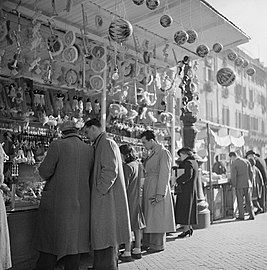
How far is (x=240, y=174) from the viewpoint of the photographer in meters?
9.36

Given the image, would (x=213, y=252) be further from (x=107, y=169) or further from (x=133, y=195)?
(x=107, y=169)

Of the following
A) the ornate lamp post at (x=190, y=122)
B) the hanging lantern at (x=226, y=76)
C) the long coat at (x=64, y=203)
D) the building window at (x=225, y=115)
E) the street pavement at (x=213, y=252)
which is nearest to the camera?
the long coat at (x=64, y=203)

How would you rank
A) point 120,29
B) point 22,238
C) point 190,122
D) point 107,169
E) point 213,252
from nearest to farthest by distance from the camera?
point 107,169
point 22,238
point 213,252
point 120,29
point 190,122

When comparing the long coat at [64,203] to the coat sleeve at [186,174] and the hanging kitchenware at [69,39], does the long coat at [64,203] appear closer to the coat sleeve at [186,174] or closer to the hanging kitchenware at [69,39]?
the coat sleeve at [186,174]

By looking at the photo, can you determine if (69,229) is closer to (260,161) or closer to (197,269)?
(197,269)

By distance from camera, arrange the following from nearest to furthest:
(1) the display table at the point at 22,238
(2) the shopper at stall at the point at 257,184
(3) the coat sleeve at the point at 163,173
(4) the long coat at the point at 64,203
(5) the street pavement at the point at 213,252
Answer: (4) the long coat at the point at 64,203 → (1) the display table at the point at 22,238 → (5) the street pavement at the point at 213,252 → (3) the coat sleeve at the point at 163,173 → (2) the shopper at stall at the point at 257,184

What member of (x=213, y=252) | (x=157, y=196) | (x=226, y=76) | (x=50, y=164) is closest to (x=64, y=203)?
(x=50, y=164)

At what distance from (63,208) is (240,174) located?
6.10 meters

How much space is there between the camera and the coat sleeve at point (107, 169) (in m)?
4.27

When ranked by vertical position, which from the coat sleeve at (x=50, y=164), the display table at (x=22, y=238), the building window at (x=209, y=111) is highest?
the building window at (x=209, y=111)

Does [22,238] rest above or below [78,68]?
below

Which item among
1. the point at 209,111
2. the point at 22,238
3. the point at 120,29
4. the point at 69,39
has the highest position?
the point at 209,111

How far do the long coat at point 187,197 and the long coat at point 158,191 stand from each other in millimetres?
990

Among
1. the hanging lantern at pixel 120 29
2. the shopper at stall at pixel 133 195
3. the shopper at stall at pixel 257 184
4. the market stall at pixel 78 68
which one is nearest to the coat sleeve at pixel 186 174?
the shopper at stall at pixel 133 195
